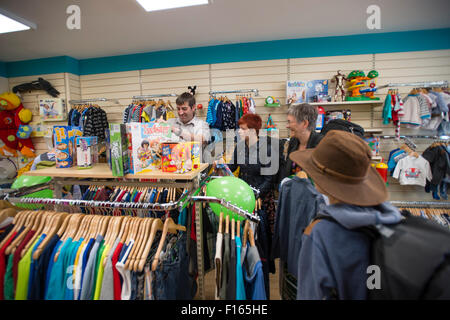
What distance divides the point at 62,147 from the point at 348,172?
6.46ft

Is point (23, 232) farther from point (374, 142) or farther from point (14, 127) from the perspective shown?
point (14, 127)

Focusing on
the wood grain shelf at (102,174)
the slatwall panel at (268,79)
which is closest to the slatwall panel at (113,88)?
the slatwall panel at (268,79)

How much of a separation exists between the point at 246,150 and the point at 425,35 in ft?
13.7

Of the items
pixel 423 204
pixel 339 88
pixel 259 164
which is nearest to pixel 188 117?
pixel 259 164

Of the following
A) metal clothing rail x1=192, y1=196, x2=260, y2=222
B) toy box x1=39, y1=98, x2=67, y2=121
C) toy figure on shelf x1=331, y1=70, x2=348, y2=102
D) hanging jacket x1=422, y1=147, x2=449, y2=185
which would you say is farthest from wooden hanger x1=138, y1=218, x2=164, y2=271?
toy box x1=39, y1=98, x2=67, y2=121

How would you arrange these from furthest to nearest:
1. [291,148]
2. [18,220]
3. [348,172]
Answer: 1. [291,148]
2. [18,220]
3. [348,172]

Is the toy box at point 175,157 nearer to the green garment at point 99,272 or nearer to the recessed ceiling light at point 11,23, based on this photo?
the green garment at point 99,272

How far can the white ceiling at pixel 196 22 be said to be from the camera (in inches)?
110

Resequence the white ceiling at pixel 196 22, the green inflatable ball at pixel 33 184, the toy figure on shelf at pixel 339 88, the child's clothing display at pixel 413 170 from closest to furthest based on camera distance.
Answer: the green inflatable ball at pixel 33 184 < the white ceiling at pixel 196 22 < the child's clothing display at pixel 413 170 < the toy figure on shelf at pixel 339 88

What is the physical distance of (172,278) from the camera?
1151 mm

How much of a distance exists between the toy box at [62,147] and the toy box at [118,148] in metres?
0.52

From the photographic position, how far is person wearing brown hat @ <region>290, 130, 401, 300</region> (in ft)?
2.60

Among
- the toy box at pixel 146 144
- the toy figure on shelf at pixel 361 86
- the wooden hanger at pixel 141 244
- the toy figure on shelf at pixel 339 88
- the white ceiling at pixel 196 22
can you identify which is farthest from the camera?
the toy figure on shelf at pixel 339 88

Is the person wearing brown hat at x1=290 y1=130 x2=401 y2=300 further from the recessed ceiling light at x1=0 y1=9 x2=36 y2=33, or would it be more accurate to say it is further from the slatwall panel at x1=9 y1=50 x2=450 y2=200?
the recessed ceiling light at x1=0 y1=9 x2=36 y2=33
